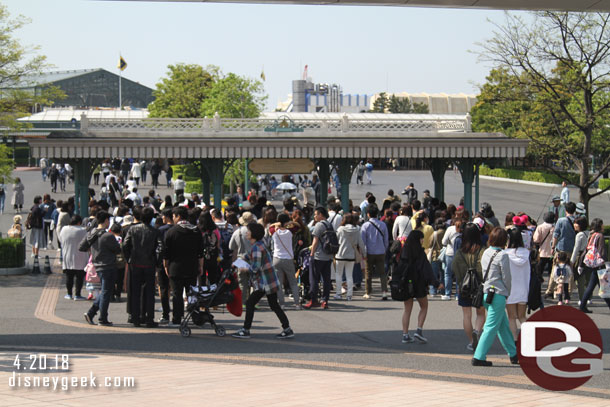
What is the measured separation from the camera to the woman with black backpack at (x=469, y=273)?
11.1m

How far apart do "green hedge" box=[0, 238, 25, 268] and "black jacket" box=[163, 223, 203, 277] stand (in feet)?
28.9

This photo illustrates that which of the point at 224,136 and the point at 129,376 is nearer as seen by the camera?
the point at 129,376

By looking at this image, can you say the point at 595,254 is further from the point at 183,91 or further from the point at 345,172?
the point at 183,91

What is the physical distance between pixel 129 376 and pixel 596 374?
18.2 ft

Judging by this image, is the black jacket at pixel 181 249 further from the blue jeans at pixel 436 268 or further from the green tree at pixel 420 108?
the green tree at pixel 420 108

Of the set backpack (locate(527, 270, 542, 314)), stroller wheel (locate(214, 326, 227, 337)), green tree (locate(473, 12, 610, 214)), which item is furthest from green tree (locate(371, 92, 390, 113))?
backpack (locate(527, 270, 542, 314))

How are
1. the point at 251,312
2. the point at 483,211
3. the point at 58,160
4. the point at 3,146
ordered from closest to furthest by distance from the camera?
the point at 251,312, the point at 483,211, the point at 3,146, the point at 58,160

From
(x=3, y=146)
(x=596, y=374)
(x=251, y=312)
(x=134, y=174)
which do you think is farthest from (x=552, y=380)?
(x=134, y=174)

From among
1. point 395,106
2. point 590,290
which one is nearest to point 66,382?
point 590,290

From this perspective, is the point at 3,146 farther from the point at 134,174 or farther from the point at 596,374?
the point at 134,174

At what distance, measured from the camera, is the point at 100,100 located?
126 meters

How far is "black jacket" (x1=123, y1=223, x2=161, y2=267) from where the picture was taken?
1290 centimetres

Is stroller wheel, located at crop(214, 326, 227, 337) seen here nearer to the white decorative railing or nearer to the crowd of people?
the crowd of people

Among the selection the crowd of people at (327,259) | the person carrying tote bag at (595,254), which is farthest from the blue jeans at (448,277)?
the person carrying tote bag at (595,254)
